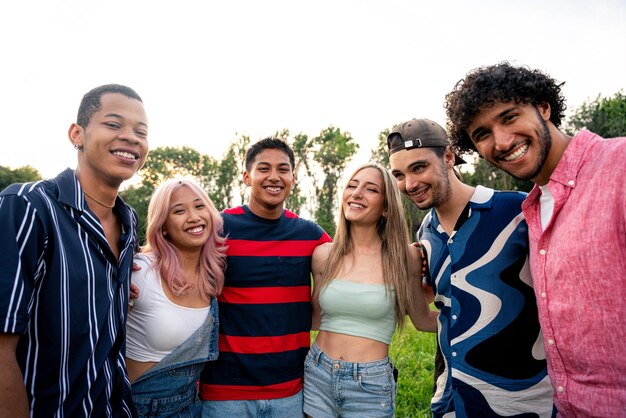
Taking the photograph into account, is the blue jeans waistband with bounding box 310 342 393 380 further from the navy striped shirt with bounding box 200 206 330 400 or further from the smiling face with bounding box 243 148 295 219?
the smiling face with bounding box 243 148 295 219

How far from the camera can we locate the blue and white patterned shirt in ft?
8.09

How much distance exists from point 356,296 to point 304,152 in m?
36.6

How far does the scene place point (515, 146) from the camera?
234 centimetres

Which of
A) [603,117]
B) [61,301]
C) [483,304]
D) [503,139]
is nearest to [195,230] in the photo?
[61,301]

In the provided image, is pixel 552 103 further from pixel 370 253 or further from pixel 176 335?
pixel 176 335

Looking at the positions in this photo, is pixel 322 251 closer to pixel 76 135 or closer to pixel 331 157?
pixel 76 135

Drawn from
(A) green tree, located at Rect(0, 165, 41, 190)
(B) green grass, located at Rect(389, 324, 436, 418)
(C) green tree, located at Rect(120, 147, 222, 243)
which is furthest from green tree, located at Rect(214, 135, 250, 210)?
(B) green grass, located at Rect(389, 324, 436, 418)

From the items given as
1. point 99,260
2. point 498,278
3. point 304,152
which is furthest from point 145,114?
point 304,152

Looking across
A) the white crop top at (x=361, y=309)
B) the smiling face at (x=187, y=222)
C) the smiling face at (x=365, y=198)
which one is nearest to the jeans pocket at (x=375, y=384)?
the white crop top at (x=361, y=309)

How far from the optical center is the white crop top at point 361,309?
10.1ft

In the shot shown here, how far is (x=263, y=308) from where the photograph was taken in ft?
10.2

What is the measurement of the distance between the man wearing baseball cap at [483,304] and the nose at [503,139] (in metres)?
0.56

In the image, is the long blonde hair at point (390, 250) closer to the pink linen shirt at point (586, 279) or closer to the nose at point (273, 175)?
the nose at point (273, 175)

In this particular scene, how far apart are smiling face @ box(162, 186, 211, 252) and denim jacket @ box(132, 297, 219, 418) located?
63 centimetres
